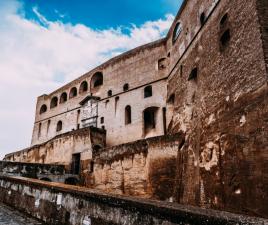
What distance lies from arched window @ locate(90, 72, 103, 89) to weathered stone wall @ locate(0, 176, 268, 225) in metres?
18.5

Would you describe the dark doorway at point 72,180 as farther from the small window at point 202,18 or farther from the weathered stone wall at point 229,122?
the small window at point 202,18

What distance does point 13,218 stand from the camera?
15.6ft

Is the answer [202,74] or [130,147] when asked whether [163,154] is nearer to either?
[130,147]

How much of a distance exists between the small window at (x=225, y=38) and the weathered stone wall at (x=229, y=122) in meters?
0.15

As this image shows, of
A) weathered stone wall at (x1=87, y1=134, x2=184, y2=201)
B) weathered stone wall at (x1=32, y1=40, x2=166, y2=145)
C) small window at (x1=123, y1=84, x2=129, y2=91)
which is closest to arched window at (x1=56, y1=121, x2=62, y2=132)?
weathered stone wall at (x1=32, y1=40, x2=166, y2=145)

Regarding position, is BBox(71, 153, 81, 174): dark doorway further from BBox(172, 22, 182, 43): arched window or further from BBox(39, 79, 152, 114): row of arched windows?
BBox(172, 22, 182, 43): arched window

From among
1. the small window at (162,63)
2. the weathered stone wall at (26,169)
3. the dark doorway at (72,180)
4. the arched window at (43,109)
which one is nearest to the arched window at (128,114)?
the small window at (162,63)

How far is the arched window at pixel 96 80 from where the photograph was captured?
23903 mm

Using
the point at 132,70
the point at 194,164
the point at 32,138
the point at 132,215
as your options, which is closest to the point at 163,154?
the point at 194,164

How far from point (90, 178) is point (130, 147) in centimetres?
383

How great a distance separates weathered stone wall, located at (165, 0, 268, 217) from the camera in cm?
642

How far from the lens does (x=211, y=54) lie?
10.2 metres

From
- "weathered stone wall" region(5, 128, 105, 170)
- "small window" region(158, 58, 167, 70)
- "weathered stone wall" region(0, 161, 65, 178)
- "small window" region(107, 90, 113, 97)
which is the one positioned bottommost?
"weathered stone wall" region(0, 161, 65, 178)

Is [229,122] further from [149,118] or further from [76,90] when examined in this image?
[76,90]
